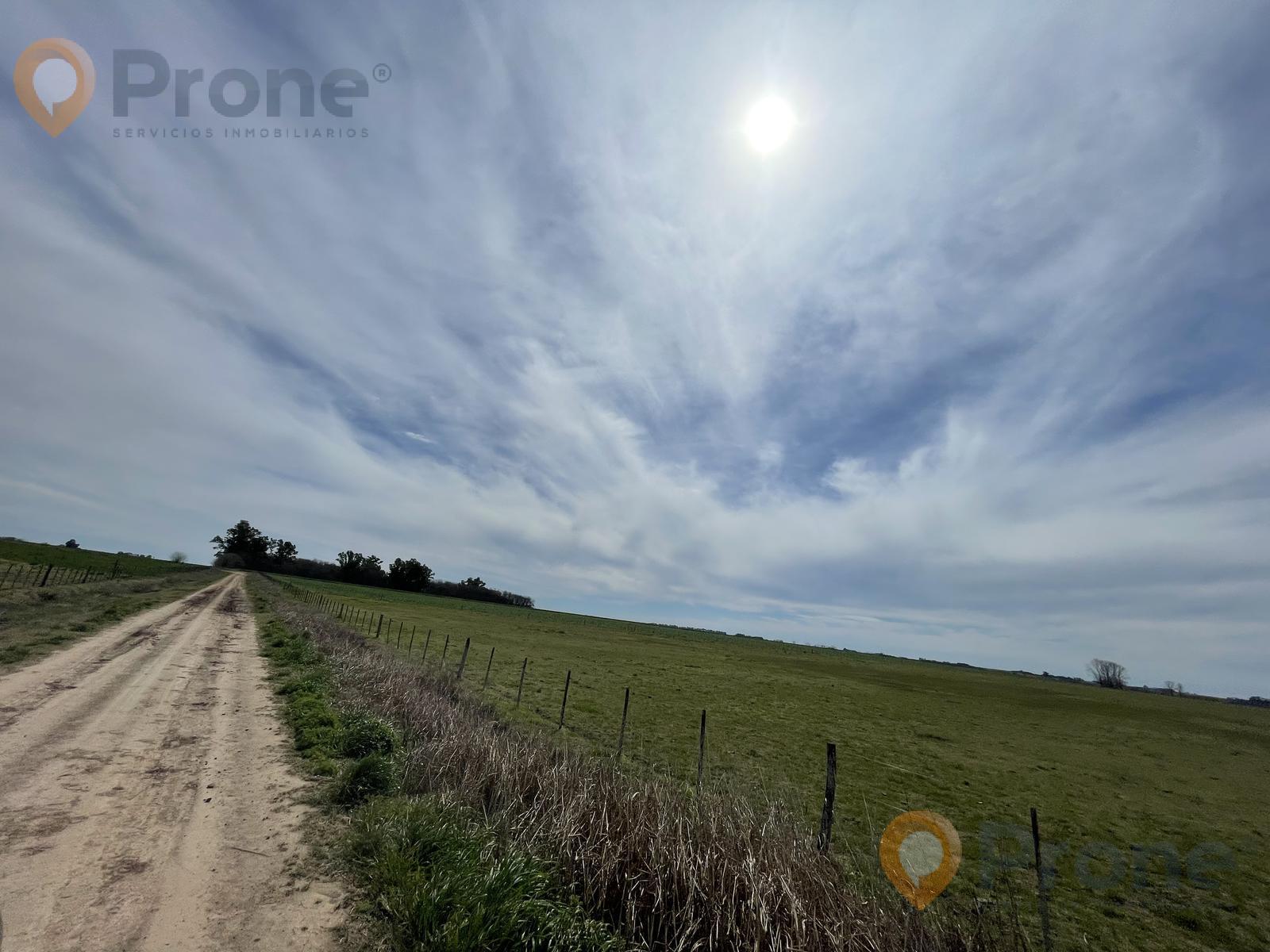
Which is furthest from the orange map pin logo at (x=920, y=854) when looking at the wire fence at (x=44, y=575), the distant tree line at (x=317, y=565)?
the distant tree line at (x=317, y=565)

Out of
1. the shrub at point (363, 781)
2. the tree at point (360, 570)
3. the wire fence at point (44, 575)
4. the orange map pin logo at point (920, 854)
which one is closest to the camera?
the orange map pin logo at point (920, 854)

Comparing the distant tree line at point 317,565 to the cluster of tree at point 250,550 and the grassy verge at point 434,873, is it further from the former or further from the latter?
the grassy verge at point 434,873

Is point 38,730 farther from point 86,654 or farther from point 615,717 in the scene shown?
point 615,717

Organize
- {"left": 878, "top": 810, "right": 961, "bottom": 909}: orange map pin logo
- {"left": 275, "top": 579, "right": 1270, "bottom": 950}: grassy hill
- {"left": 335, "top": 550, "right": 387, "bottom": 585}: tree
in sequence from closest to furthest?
{"left": 878, "top": 810, "right": 961, "bottom": 909}: orange map pin logo → {"left": 275, "top": 579, "right": 1270, "bottom": 950}: grassy hill → {"left": 335, "top": 550, "right": 387, "bottom": 585}: tree

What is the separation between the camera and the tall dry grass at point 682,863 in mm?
Answer: 5016

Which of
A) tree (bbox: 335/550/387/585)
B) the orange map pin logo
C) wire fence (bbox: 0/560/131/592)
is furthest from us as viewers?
tree (bbox: 335/550/387/585)

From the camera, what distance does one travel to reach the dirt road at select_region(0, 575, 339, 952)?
488 cm

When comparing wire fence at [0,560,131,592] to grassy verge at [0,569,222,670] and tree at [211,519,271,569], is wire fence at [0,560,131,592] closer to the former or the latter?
grassy verge at [0,569,222,670]

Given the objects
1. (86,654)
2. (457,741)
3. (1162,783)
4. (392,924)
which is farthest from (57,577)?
(1162,783)

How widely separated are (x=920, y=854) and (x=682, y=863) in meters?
8.60

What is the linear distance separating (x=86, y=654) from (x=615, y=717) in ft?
58.2

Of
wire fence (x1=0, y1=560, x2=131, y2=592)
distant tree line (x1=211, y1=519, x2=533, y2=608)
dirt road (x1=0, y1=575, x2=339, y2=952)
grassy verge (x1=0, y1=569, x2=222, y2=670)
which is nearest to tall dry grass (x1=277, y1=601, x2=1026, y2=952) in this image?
dirt road (x1=0, y1=575, x2=339, y2=952)

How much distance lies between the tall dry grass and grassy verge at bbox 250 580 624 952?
0.37 m

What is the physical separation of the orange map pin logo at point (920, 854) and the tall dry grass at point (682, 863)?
373mm
